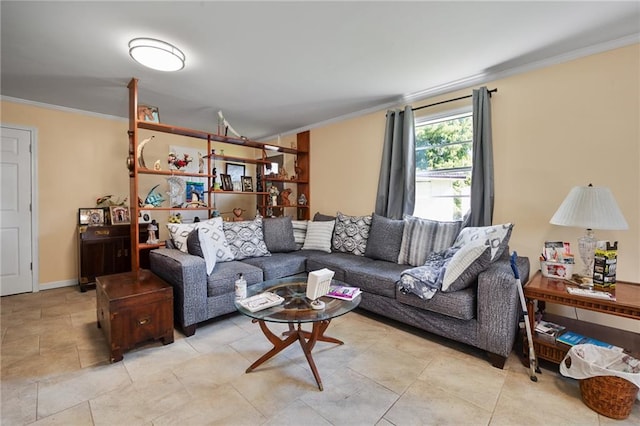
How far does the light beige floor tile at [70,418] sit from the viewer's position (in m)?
1.41

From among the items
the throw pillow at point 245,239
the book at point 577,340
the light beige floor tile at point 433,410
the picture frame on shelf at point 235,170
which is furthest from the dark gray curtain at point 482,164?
the picture frame on shelf at point 235,170

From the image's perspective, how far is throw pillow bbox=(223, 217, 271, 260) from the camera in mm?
3186

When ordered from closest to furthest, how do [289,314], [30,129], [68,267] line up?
1. [289,314]
2. [30,129]
3. [68,267]

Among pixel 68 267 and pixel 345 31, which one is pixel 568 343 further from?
pixel 68 267

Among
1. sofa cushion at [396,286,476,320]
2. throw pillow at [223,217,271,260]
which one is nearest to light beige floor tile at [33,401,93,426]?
throw pillow at [223,217,271,260]

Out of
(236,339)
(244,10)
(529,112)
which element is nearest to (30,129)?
(244,10)

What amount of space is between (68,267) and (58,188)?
1.06 m

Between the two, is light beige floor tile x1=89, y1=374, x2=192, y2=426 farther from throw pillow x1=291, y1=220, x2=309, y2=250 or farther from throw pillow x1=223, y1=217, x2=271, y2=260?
throw pillow x1=291, y1=220, x2=309, y2=250

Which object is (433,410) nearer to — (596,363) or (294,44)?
(596,363)

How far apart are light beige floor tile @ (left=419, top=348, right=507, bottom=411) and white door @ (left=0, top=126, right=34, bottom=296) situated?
Result: 4639 millimetres

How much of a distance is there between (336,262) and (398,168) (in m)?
1.36

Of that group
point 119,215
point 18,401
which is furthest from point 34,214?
point 18,401

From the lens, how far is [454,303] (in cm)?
206

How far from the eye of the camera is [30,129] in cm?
345
